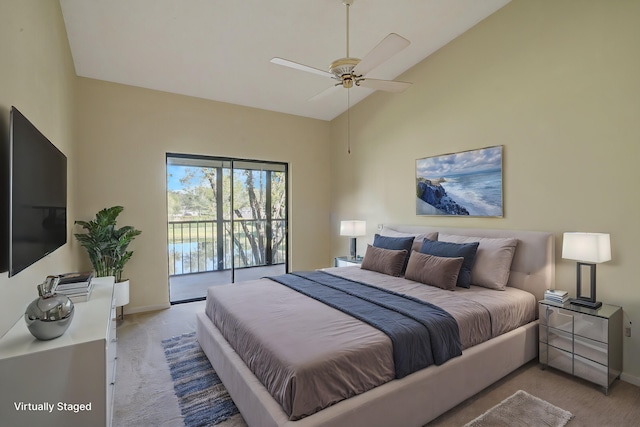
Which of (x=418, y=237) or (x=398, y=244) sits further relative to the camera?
(x=418, y=237)

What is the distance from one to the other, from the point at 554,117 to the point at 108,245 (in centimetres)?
482

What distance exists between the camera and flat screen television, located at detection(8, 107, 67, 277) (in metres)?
1.41

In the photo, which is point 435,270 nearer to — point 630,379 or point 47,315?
point 630,379

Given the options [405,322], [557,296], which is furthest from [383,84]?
[557,296]

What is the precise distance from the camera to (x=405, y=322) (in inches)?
79.5

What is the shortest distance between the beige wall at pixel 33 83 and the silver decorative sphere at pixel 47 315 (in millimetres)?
114

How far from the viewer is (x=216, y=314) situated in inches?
105

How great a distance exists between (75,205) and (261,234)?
2533 millimetres

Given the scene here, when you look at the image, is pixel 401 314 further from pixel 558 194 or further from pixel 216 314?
pixel 558 194

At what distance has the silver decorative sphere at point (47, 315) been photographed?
1512 mm

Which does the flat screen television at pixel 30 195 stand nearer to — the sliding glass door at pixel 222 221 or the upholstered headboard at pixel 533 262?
the sliding glass door at pixel 222 221

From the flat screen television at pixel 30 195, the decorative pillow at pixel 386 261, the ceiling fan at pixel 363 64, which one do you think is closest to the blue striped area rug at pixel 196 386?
the flat screen television at pixel 30 195

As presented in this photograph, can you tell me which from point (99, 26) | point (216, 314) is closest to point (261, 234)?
point (216, 314)

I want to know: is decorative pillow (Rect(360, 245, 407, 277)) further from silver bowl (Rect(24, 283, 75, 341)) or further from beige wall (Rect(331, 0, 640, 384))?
silver bowl (Rect(24, 283, 75, 341))
